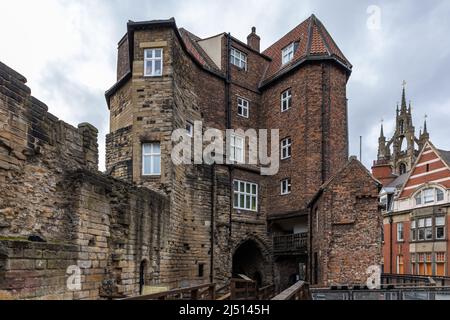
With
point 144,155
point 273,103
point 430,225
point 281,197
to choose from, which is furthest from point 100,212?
point 430,225

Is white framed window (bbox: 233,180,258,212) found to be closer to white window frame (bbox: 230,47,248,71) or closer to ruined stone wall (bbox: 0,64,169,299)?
white window frame (bbox: 230,47,248,71)

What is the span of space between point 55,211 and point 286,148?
1528 centimetres

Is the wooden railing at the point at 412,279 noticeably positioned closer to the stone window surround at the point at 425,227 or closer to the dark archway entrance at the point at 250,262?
the dark archway entrance at the point at 250,262

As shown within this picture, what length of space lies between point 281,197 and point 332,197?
5440 mm

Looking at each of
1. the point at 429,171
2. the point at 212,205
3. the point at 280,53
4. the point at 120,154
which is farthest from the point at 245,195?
the point at 429,171

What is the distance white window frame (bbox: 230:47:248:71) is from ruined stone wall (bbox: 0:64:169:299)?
13.6 metres

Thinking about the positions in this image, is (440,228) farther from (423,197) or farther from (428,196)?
(423,197)

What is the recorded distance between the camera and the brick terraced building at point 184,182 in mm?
7176

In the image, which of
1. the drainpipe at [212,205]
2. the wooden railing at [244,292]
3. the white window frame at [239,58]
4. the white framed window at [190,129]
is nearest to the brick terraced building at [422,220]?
the white window frame at [239,58]

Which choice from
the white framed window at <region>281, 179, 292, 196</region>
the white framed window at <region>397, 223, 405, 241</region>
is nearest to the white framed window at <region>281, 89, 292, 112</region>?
the white framed window at <region>281, 179, 292, 196</region>

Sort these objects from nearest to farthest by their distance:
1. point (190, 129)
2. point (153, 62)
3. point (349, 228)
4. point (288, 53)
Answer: point (349, 228) < point (153, 62) < point (190, 129) < point (288, 53)

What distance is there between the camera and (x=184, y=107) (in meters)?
17.3

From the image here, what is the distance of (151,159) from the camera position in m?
15.1

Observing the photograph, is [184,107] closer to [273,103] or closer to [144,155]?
[144,155]
